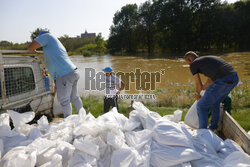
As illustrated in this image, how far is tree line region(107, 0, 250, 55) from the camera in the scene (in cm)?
3186

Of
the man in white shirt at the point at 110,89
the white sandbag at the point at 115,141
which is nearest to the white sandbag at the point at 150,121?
the white sandbag at the point at 115,141

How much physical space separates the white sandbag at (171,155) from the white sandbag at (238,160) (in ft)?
0.84

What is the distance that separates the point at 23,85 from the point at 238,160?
137 inches

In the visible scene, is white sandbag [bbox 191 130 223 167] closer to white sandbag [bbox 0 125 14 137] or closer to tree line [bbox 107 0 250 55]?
white sandbag [bbox 0 125 14 137]

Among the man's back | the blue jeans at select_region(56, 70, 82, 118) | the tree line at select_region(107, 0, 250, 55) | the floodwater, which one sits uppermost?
the tree line at select_region(107, 0, 250, 55)

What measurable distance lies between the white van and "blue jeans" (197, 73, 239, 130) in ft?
9.90

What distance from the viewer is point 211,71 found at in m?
2.61

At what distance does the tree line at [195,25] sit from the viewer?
105ft

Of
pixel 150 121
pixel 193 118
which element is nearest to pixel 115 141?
pixel 150 121

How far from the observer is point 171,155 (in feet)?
5.44

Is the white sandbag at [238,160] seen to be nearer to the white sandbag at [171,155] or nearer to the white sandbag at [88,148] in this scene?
the white sandbag at [171,155]

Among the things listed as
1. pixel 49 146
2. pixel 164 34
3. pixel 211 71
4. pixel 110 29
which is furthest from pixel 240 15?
pixel 49 146

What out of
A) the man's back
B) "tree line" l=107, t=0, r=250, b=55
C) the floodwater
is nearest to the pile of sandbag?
the man's back

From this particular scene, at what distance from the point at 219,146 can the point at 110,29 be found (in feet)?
168
